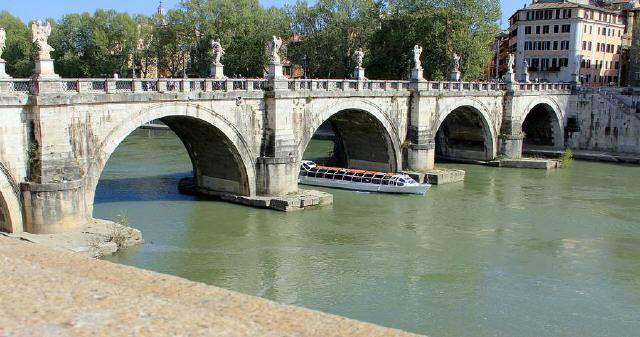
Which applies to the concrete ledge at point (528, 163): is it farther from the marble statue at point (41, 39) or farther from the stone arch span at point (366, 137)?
the marble statue at point (41, 39)

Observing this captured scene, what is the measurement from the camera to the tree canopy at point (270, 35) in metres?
57.4

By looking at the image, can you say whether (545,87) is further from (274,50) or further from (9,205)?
(9,205)

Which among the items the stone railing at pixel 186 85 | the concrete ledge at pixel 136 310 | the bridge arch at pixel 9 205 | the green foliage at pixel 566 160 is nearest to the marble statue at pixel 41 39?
the stone railing at pixel 186 85

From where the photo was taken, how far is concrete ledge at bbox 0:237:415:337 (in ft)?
38.3

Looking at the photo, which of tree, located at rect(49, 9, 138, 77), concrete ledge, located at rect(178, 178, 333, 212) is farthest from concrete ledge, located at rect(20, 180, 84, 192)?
tree, located at rect(49, 9, 138, 77)

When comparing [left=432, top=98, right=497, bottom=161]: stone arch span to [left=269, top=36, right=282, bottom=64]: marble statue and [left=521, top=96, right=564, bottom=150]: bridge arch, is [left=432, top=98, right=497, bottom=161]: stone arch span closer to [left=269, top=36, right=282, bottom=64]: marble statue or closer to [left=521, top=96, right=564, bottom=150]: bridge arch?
[left=521, top=96, right=564, bottom=150]: bridge arch

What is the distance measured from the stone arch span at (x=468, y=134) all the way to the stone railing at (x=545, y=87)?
16.4 ft

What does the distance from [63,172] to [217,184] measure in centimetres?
985

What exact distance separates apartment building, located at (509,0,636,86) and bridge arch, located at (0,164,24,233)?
5584 centimetres

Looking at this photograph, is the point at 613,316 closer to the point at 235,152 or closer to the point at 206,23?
the point at 235,152

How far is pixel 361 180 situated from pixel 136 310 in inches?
906

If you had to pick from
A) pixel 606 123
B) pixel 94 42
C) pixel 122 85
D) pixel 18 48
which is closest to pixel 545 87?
pixel 606 123

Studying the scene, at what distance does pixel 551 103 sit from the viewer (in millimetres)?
51094

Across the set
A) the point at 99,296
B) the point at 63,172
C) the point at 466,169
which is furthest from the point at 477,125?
the point at 99,296
